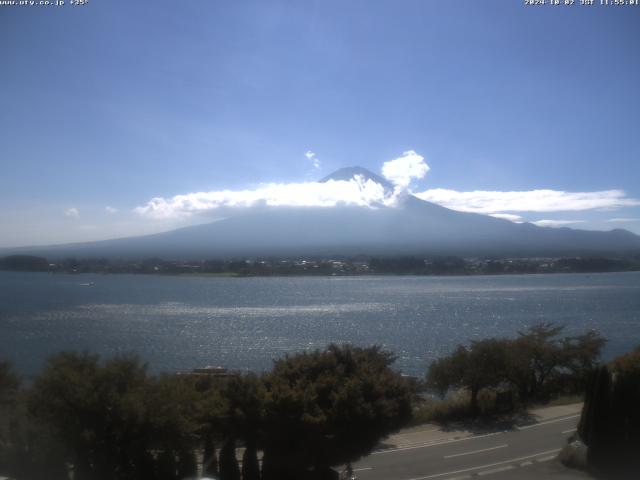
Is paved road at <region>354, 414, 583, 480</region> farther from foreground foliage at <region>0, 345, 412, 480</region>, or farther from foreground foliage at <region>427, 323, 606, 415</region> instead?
foreground foliage at <region>427, 323, 606, 415</region>

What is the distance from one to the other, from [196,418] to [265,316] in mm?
27759

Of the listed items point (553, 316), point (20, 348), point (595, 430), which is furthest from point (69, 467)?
point (553, 316)

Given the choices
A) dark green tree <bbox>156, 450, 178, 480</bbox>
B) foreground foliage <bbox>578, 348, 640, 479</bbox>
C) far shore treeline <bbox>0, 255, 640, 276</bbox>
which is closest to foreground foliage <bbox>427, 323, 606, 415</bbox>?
foreground foliage <bbox>578, 348, 640, 479</bbox>

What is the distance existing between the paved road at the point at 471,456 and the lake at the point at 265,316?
7.79 metres

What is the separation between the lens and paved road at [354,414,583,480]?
8156 millimetres

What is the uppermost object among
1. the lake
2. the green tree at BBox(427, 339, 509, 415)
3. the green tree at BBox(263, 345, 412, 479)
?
the green tree at BBox(263, 345, 412, 479)

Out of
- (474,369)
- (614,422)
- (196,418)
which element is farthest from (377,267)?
(196,418)

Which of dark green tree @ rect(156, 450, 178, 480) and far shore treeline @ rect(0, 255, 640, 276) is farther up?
far shore treeline @ rect(0, 255, 640, 276)

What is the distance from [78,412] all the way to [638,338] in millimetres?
26869

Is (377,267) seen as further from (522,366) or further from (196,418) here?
(196,418)

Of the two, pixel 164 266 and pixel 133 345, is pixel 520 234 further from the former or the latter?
pixel 133 345

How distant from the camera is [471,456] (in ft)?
29.7

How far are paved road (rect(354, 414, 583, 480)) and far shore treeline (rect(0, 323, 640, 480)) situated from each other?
1.04 m

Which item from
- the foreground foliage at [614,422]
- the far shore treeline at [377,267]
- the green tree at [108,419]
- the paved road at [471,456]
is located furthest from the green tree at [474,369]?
the far shore treeline at [377,267]
